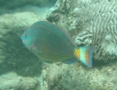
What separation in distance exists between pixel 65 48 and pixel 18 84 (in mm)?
2326

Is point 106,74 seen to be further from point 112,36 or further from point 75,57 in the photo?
point 75,57

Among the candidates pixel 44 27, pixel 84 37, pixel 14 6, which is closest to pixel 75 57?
pixel 44 27

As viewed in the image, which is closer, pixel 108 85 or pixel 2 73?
pixel 108 85

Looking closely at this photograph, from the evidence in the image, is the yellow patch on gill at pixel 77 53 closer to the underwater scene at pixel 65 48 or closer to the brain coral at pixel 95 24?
the underwater scene at pixel 65 48

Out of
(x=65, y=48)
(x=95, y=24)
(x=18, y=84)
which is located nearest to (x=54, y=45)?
(x=65, y=48)

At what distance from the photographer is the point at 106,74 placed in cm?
315

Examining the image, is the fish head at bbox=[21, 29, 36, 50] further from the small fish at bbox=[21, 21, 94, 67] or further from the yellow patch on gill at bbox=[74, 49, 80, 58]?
the yellow patch on gill at bbox=[74, 49, 80, 58]

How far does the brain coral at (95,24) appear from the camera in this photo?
3316mm

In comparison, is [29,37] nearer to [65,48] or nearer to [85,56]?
[65,48]

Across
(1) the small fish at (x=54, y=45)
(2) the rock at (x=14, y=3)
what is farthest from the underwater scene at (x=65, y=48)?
(2) the rock at (x=14, y=3)

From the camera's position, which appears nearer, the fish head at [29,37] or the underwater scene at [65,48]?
the underwater scene at [65,48]

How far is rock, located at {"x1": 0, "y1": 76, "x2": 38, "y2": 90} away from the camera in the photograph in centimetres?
411

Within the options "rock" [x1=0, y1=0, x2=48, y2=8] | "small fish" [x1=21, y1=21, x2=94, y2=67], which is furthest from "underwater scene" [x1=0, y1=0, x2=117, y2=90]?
"rock" [x1=0, y1=0, x2=48, y2=8]

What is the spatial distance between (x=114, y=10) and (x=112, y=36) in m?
0.60
